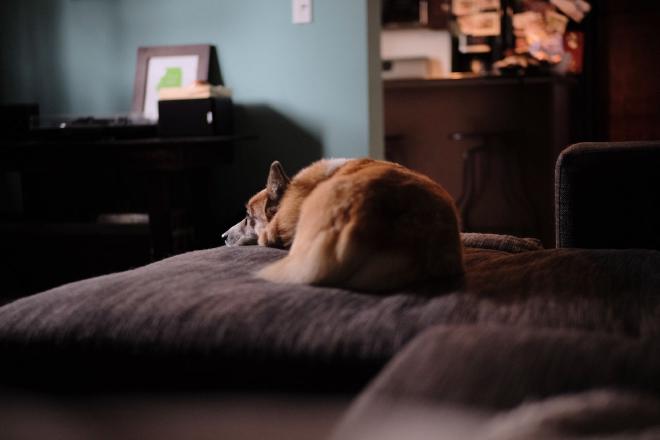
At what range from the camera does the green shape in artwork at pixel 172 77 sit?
3.36 m

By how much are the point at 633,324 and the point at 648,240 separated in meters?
0.87

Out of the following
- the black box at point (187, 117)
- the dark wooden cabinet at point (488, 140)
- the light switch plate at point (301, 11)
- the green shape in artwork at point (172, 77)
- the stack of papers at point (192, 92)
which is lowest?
the dark wooden cabinet at point (488, 140)

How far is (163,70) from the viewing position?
340 cm

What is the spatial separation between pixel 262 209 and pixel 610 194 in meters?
0.87

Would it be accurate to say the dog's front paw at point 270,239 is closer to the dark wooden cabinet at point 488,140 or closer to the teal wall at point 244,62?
the teal wall at point 244,62

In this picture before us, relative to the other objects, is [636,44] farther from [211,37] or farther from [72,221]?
[72,221]

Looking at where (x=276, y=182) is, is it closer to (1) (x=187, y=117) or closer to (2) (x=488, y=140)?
(1) (x=187, y=117)

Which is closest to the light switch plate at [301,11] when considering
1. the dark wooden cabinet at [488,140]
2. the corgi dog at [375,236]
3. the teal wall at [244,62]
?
the teal wall at [244,62]

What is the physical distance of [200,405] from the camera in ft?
3.84

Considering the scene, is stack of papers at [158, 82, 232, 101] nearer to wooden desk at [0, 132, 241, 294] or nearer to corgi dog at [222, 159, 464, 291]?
wooden desk at [0, 132, 241, 294]

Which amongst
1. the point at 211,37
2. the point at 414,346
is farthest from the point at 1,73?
the point at 414,346

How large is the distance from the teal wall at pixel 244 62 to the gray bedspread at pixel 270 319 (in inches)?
73.9

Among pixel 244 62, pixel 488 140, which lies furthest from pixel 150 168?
pixel 488 140

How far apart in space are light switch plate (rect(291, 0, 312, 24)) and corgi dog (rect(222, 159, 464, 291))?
1737 mm
